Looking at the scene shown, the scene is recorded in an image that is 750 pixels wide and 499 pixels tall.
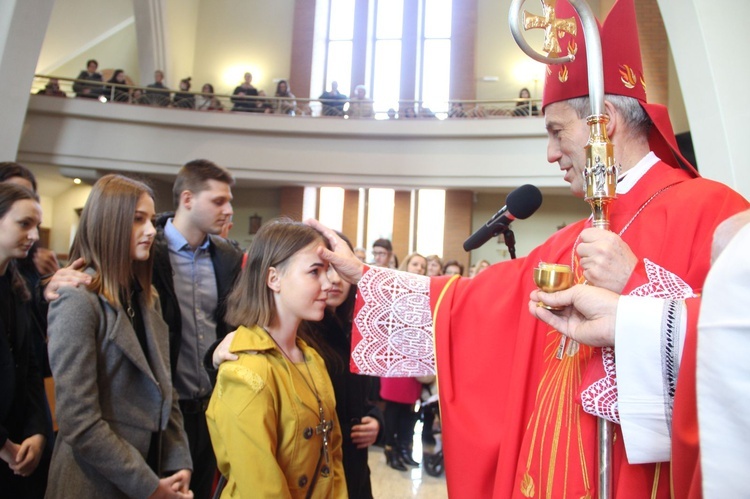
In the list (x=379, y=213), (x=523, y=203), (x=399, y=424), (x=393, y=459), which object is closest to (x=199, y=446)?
(x=523, y=203)

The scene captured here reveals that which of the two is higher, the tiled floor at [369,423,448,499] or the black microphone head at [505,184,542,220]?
the black microphone head at [505,184,542,220]

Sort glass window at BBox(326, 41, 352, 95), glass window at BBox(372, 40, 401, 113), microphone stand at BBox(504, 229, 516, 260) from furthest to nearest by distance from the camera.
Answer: glass window at BBox(326, 41, 352, 95) < glass window at BBox(372, 40, 401, 113) < microphone stand at BBox(504, 229, 516, 260)

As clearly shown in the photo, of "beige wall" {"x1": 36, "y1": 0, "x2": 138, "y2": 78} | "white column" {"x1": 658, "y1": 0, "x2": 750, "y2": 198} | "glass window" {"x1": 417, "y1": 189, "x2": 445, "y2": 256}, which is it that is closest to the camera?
"white column" {"x1": 658, "y1": 0, "x2": 750, "y2": 198}

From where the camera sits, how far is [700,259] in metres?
1.20

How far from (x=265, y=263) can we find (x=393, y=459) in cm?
341

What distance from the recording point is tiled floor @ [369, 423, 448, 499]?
4215 millimetres

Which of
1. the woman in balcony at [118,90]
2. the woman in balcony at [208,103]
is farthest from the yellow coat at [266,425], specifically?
the woman in balcony at [118,90]

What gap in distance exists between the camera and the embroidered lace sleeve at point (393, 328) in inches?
66.2

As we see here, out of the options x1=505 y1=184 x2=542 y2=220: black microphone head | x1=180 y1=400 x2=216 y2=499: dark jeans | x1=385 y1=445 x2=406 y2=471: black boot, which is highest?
x1=505 y1=184 x2=542 y2=220: black microphone head

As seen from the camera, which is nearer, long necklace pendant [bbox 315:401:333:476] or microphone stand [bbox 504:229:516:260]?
long necklace pendant [bbox 315:401:333:476]

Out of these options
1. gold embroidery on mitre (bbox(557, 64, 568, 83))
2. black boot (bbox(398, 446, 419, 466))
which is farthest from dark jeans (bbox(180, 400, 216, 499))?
black boot (bbox(398, 446, 419, 466))

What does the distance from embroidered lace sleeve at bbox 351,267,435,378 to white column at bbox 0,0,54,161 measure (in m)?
7.03

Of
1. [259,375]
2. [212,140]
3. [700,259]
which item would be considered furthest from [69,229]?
[700,259]

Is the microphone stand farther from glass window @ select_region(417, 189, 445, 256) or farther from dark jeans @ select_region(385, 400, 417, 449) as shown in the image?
glass window @ select_region(417, 189, 445, 256)
